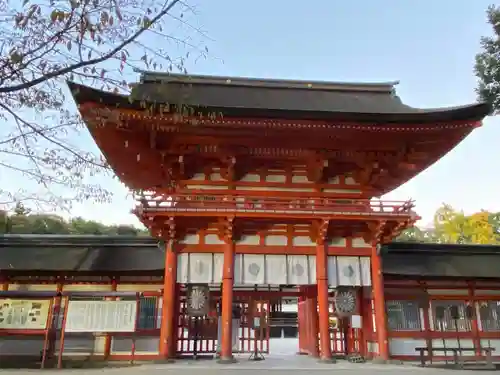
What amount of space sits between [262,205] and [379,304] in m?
4.13

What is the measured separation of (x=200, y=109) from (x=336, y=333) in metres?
8.87

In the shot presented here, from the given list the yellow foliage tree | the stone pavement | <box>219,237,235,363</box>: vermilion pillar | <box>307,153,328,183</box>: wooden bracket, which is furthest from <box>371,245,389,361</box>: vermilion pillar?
the yellow foliage tree

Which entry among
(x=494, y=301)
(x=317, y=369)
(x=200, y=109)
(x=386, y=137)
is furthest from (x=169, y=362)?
(x=494, y=301)

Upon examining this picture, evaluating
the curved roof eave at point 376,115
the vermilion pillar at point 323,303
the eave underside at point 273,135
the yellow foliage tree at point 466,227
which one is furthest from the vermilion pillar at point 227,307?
the yellow foliage tree at point 466,227

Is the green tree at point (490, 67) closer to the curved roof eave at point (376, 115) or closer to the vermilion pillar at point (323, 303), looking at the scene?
the curved roof eave at point (376, 115)

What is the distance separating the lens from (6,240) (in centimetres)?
1248

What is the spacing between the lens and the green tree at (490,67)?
10.3m

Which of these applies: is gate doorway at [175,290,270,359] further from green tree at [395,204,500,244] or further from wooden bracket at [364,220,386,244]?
green tree at [395,204,500,244]

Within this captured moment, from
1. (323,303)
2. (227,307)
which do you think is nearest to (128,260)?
(227,307)

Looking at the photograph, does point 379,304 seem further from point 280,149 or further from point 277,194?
point 280,149

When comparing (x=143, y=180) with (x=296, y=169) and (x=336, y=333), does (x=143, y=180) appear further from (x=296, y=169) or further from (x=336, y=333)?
(x=336, y=333)

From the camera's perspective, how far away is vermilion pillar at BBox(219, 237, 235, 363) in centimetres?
1036

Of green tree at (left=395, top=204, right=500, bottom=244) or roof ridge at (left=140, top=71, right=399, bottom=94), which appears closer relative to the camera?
roof ridge at (left=140, top=71, right=399, bottom=94)

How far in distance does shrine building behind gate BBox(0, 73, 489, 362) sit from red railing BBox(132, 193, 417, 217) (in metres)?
0.03
